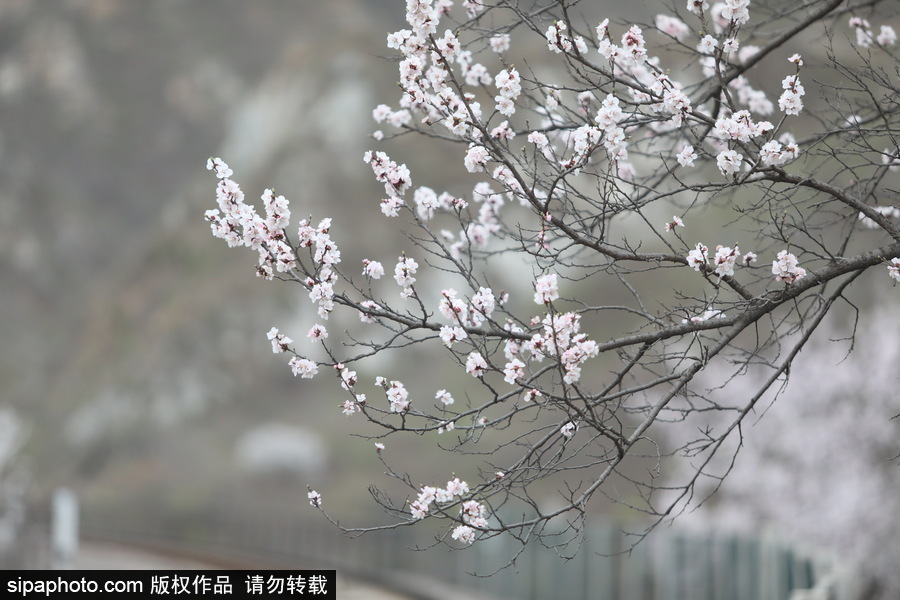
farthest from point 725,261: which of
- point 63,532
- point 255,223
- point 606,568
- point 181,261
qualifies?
point 181,261

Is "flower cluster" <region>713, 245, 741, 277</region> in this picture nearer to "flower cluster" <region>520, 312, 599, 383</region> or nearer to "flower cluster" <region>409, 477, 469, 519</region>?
"flower cluster" <region>520, 312, 599, 383</region>

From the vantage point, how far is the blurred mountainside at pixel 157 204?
4241 centimetres

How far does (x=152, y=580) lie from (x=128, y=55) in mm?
66852

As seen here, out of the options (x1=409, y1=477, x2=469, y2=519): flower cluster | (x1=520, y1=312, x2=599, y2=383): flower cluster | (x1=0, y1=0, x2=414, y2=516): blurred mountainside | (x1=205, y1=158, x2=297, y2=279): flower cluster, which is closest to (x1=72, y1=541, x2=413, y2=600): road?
(x1=0, y1=0, x2=414, y2=516): blurred mountainside

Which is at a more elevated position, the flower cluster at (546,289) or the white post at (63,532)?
the white post at (63,532)

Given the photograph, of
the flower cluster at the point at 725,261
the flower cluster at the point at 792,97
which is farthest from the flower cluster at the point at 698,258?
the flower cluster at the point at 792,97

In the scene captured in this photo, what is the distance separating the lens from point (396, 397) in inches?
247

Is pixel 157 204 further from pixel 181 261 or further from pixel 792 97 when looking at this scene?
pixel 792 97

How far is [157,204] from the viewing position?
227 feet

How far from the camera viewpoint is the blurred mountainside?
42406 millimetres

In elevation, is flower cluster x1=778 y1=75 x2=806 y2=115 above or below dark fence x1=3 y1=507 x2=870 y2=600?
above

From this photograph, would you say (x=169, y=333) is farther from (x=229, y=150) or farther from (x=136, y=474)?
(x=229, y=150)

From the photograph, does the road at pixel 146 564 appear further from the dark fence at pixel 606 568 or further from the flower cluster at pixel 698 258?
Answer: the flower cluster at pixel 698 258

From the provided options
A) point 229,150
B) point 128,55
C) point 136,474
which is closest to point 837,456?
point 136,474
